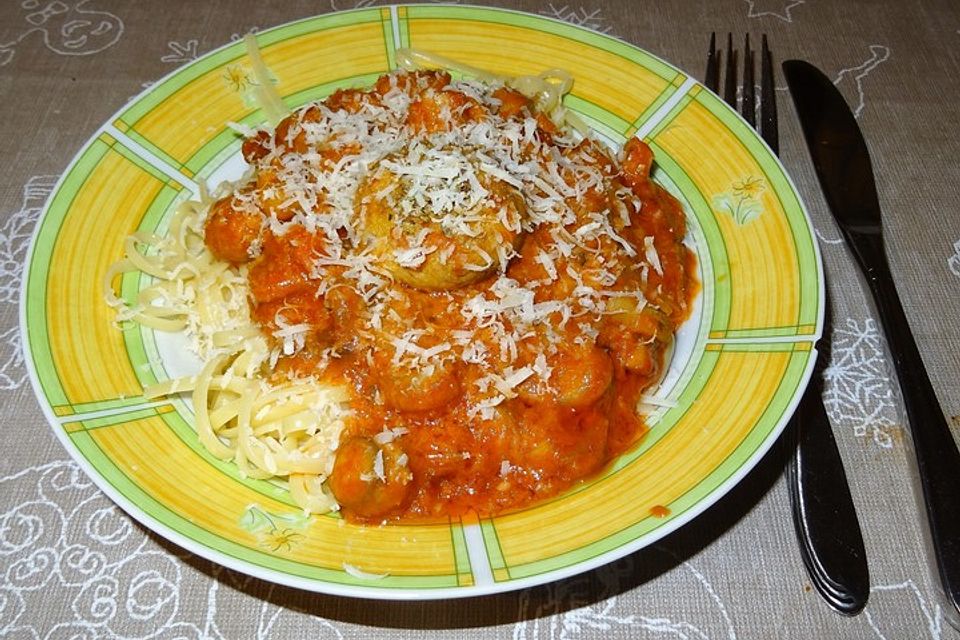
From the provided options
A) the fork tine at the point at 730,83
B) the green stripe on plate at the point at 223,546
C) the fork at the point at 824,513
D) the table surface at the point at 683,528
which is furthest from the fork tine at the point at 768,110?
the green stripe on plate at the point at 223,546

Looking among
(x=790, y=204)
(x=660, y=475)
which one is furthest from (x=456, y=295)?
(x=790, y=204)

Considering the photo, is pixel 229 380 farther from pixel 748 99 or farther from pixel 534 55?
pixel 748 99

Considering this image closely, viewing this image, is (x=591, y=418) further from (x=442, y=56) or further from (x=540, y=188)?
(x=442, y=56)

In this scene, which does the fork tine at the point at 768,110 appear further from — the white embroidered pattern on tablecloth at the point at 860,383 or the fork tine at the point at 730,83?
the white embroidered pattern on tablecloth at the point at 860,383

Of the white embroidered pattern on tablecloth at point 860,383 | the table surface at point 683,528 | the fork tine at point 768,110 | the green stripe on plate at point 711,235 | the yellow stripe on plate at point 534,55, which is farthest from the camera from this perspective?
the fork tine at point 768,110

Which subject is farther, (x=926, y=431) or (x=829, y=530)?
(x=926, y=431)

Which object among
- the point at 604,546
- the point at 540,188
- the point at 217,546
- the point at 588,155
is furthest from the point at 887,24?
the point at 217,546

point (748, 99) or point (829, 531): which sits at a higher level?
point (748, 99)
